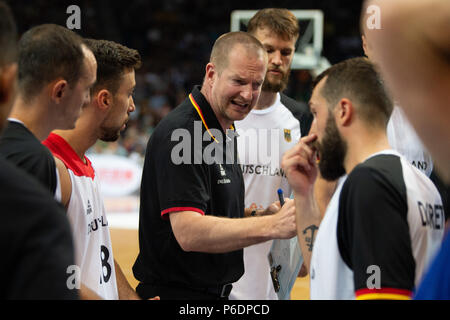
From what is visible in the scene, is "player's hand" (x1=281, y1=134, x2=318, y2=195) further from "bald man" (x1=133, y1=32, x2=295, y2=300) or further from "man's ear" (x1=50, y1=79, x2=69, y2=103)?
"man's ear" (x1=50, y1=79, x2=69, y2=103)

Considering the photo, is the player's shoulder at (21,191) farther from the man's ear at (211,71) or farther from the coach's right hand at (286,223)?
the man's ear at (211,71)

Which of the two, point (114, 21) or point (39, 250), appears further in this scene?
point (114, 21)

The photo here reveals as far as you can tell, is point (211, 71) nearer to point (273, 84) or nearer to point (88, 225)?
point (273, 84)

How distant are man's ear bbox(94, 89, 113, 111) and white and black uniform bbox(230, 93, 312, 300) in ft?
4.80

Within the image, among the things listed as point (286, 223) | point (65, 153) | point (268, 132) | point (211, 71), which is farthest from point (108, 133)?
point (268, 132)

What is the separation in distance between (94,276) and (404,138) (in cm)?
200

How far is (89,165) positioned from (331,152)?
51.9 inches

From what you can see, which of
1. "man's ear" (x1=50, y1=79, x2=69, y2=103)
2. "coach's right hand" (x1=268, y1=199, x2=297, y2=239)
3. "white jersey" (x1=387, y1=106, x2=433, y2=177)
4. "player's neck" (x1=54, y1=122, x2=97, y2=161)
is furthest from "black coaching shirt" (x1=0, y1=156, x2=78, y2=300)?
"white jersey" (x1=387, y1=106, x2=433, y2=177)

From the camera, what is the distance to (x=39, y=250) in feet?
3.19

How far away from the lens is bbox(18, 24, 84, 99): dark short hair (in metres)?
1.95

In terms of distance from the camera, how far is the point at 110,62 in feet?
9.18
